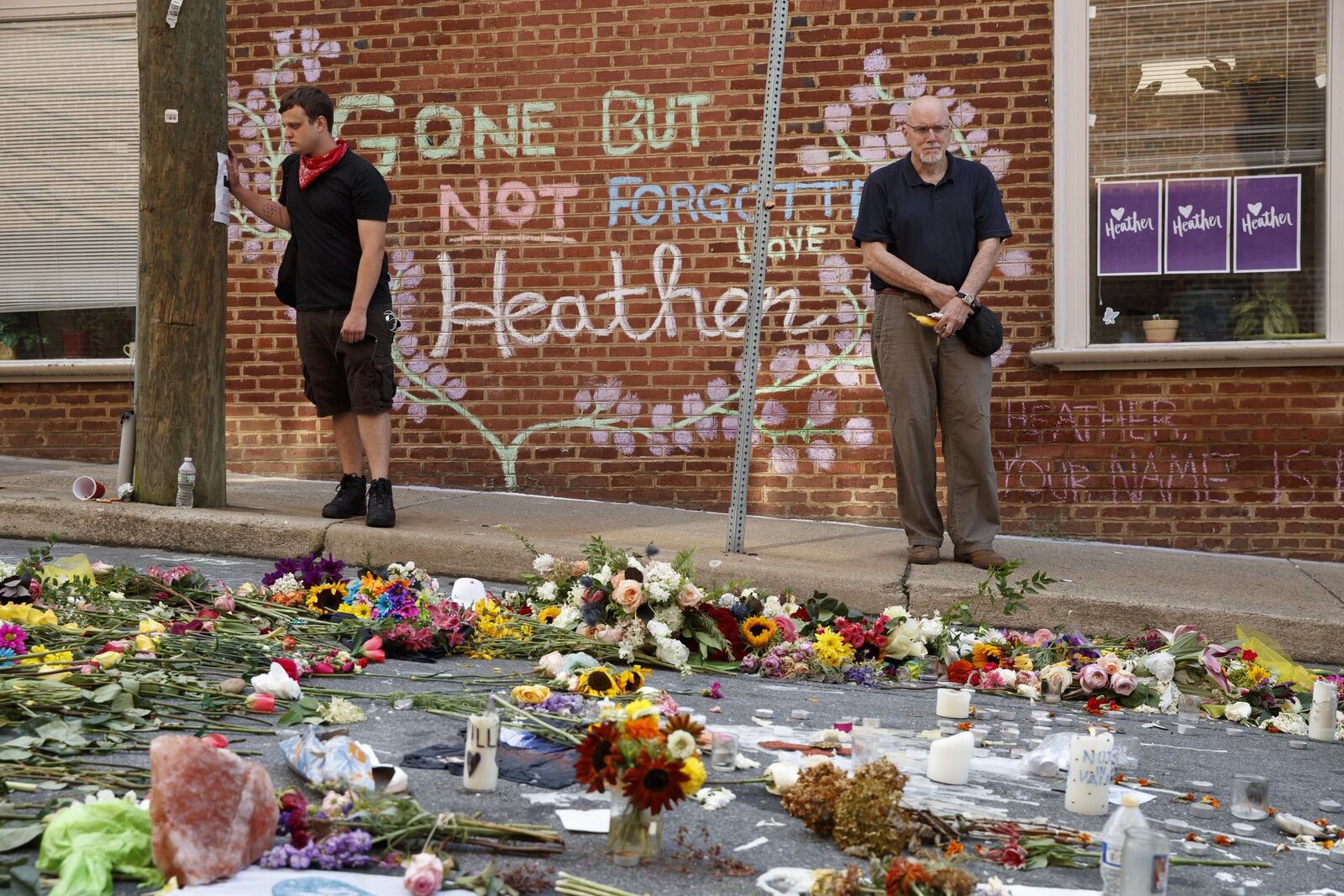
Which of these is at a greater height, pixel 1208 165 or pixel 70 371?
pixel 1208 165

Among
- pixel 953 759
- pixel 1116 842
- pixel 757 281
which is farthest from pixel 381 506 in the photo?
pixel 1116 842

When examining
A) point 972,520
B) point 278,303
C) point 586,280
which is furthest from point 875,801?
point 278,303

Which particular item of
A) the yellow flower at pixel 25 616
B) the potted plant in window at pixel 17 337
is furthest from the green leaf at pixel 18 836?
the potted plant in window at pixel 17 337

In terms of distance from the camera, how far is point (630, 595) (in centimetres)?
480

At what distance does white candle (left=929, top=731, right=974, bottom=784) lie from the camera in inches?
141

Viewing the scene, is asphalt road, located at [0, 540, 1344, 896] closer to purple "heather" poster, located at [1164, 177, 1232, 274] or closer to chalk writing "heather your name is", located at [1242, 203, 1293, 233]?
purple "heather" poster, located at [1164, 177, 1232, 274]

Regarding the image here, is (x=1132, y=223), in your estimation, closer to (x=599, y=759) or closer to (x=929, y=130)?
(x=929, y=130)

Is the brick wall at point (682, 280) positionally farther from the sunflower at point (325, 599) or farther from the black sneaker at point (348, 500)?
the sunflower at point (325, 599)

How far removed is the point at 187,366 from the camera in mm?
7219

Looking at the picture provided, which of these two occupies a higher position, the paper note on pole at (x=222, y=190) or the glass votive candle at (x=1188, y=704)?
the paper note on pole at (x=222, y=190)

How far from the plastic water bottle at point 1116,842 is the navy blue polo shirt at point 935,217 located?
4028 millimetres

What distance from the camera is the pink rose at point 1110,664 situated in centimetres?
489

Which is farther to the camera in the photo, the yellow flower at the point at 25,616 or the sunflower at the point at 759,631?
the sunflower at the point at 759,631

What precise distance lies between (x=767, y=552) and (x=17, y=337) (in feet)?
18.6
